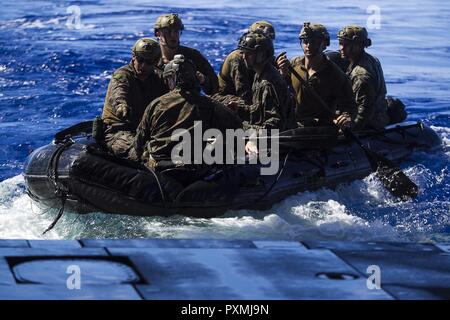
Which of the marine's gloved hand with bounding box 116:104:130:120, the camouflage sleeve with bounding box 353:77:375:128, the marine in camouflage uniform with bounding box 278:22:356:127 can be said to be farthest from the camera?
the camouflage sleeve with bounding box 353:77:375:128

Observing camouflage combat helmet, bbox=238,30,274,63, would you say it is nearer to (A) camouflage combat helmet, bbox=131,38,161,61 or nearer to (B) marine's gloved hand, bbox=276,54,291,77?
(B) marine's gloved hand, bbox=276,54,291,77

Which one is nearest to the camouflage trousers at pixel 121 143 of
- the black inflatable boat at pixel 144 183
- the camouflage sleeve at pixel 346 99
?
the black inflatable boat at pixel 144 183

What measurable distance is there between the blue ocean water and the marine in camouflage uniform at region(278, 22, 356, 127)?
A: 0.79 m

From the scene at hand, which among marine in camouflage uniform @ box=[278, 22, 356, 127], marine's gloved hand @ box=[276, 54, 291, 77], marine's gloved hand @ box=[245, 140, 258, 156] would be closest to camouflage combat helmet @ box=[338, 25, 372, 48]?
marine in camouflage uniform @ box=[278, 22, 356, 127]

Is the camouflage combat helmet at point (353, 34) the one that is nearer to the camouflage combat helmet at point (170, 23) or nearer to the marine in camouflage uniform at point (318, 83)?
the marine in camouflage uniform at point (318, 83)

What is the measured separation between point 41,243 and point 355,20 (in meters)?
22.4

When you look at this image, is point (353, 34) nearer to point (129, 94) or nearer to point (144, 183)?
point (129, 94)

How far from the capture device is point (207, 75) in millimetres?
12023

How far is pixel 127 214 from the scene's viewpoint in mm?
9781

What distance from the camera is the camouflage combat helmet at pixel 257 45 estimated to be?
10445 millimetres

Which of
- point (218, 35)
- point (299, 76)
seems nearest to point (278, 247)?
point (299, 76)

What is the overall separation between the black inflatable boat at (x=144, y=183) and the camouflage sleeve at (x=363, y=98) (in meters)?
1.46

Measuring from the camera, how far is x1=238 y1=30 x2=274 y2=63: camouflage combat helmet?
1045cm
